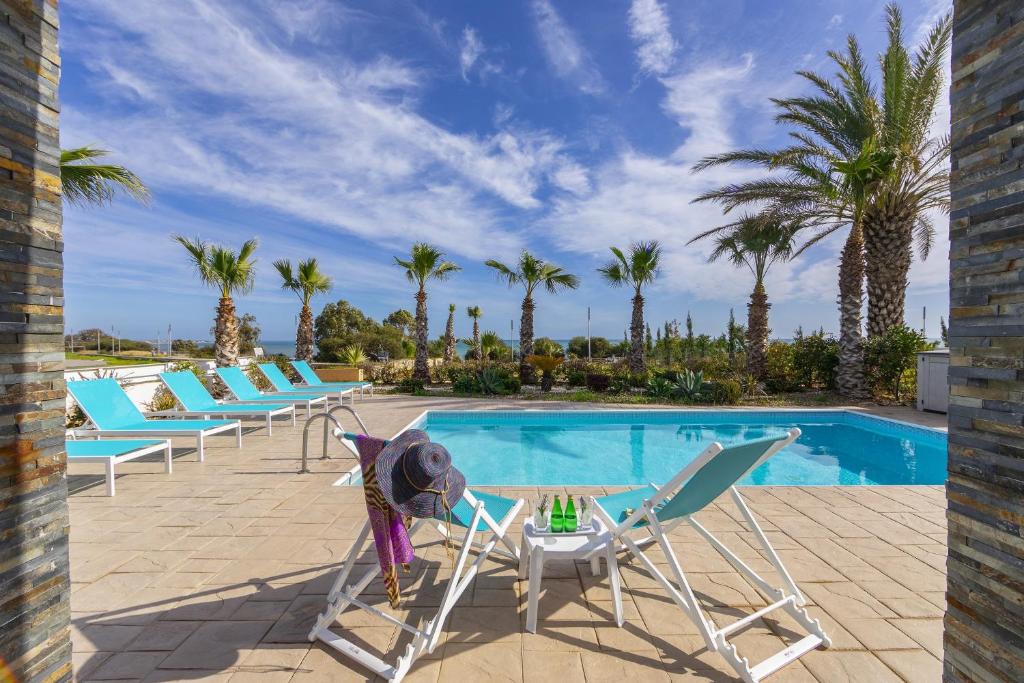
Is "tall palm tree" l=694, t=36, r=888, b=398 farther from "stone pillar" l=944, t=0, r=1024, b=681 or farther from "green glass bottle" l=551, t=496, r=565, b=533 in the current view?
"green glass bottle" l=551, t=496, r=565, b=533

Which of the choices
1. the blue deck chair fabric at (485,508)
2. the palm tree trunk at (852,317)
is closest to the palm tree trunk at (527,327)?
the palm tree trunk at (852,317)

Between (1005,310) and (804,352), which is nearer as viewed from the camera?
(1005,310)

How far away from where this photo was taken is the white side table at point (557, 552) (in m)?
2.32

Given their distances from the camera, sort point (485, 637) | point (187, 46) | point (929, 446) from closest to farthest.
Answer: point (485, 637), point (929, 446), point (187, 46)

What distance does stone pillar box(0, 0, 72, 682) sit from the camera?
136 centimetres

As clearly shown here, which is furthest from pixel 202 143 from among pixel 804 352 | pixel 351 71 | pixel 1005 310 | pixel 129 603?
pixel 804 352

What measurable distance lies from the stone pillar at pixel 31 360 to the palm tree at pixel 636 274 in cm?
1262

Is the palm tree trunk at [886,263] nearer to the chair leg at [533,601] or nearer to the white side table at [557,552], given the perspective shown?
the white side table at [557,552]

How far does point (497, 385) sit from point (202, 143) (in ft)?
33.7

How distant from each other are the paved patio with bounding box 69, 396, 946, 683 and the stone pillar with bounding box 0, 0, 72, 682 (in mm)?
783

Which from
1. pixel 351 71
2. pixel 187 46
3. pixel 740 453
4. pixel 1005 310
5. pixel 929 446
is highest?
pixel 351 71

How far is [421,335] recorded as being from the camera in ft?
46.5

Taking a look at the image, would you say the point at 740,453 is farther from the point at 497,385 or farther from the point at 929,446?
the point at 497,385

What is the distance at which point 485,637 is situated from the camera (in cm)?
226
